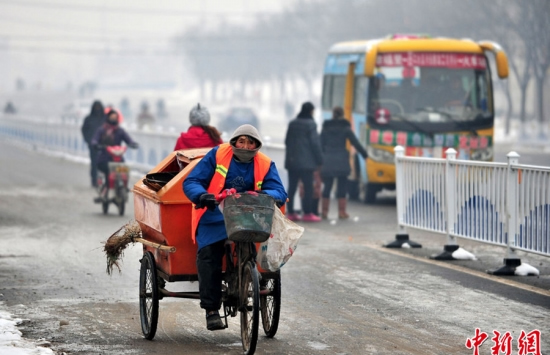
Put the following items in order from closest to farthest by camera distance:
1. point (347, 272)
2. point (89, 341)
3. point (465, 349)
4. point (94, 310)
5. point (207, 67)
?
point (465, 349)
point (89, 341)
point (94, 310)
point (347, 272)
point (207, 67)

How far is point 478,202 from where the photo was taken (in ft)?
41.0

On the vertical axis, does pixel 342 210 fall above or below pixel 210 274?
below

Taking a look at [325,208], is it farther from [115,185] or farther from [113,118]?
[113,118]

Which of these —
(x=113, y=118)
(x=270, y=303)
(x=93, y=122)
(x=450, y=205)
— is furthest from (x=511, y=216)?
(x=93, y=122)

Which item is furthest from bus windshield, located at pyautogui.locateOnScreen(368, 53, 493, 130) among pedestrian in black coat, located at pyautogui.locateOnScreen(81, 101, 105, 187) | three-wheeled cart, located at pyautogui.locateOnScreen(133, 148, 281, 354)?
three-wheeled cart, located at pyautogui.locateOnScreen(133, 148, 281, 354)

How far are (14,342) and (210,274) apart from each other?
156 centimetres

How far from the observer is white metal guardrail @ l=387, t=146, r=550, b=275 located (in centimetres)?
1125

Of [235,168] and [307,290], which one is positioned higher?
[235,168]

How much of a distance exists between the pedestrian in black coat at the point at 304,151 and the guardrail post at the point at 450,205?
16.0 feet

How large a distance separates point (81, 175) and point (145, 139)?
6.44 feet

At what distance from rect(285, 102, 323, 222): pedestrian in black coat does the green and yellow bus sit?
3319 millimetres

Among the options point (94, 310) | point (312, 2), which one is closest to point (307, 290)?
point (94, 310)

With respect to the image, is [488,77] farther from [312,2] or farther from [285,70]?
[285,70]

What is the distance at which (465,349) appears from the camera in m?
7.65
